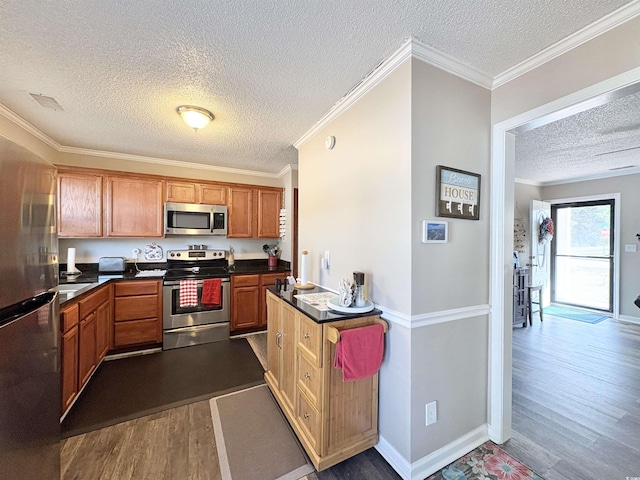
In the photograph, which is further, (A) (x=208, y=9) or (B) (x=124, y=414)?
(B) (x=124, y=414)

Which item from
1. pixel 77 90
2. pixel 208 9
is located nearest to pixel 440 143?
pixel 208 9

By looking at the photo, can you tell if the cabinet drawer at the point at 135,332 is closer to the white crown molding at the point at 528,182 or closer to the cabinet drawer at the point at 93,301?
the cabinet drawer at the point at 93,301

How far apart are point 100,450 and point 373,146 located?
2748 millimetres

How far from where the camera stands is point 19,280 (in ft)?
3.12

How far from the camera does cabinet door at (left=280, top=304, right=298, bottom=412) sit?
1.96 m

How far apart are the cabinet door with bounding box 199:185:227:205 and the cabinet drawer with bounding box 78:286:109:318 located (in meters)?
1.62

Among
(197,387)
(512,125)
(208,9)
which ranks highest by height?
(208,9)

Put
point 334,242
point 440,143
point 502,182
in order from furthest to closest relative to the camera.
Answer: point 334,242
point 502,182
point 440,143

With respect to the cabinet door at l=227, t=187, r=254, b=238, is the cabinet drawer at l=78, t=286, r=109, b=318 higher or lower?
lower

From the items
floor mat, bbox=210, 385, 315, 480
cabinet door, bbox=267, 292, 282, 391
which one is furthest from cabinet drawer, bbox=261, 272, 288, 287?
floor mat, bbox=210, 385, 315, 480

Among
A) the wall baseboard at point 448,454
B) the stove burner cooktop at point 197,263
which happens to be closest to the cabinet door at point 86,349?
the stove burner cooktop at point 197,263

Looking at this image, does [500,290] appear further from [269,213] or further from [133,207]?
[133,207]

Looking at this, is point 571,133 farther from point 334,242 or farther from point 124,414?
point 124,414

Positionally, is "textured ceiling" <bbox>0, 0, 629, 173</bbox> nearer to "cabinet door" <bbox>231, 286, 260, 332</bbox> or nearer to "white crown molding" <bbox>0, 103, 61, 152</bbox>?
"white crown molding" <bbox>0, 103, 61, 152</bbox>
